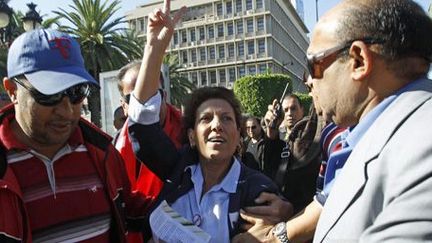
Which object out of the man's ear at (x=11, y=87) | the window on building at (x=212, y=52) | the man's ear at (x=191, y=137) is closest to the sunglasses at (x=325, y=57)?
the man's ear at (x=191, y=137)

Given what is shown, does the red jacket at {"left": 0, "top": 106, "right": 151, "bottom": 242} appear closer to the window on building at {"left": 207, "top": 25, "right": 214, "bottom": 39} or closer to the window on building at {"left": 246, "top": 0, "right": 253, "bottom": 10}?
the window on building at {"left": 246, "top": 0, "right": 253, "bottom": 10}

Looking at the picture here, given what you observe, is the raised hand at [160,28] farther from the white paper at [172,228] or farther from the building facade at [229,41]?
the building facade at [229,41]

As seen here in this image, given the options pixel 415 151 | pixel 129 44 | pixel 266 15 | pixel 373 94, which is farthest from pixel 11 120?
pixel 266 15

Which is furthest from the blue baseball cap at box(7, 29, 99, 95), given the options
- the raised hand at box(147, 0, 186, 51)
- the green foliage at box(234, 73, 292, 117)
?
the green foliage at box(234, 73, 292, 117)

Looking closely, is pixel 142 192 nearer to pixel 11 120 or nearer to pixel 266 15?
pixel 11 120

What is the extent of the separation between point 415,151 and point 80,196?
1.49 m

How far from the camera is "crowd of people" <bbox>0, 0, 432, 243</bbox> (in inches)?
48.6

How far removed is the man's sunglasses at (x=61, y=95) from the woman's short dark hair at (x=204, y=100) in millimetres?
610

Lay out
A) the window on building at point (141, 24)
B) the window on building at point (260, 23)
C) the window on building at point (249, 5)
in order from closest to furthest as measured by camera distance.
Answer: the window on building at point (260, 23) < the window on building at point (249, 5) < the window on building at point (141, 24)

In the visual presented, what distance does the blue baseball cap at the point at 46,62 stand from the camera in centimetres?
202

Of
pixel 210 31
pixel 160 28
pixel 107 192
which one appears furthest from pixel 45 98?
pixel 210 31

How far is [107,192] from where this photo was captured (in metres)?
2.18

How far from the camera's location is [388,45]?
1513 mm

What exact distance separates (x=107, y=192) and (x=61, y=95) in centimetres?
50
